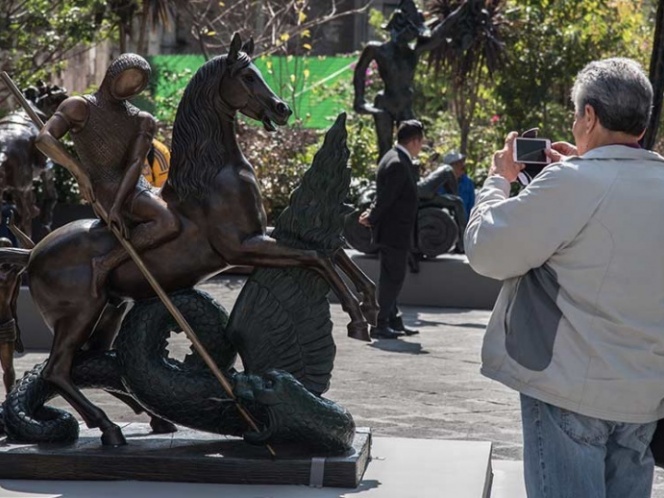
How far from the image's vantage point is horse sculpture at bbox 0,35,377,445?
5.16 meters

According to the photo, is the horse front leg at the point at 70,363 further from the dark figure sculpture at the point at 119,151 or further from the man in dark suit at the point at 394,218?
the man in dark suit at the point at 394,218

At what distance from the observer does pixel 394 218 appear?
11.0 metres

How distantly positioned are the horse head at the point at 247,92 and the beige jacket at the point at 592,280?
1.71 m

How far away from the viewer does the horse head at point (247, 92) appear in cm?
520

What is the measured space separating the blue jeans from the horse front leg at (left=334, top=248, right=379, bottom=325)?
1696 millimetres

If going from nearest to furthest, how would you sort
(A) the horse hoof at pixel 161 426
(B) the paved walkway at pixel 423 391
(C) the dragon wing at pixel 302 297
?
(C) the dragon wing at pixel 302 297
(A) the horse hoof at pixel 161 426
(B) the paved walkway at pixel 423 391

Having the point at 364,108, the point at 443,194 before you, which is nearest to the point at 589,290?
the point at 443,194

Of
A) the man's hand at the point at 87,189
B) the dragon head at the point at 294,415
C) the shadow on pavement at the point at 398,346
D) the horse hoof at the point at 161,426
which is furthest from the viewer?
the shadow on pavement at the point at 398,346

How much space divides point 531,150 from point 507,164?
133 millimetres

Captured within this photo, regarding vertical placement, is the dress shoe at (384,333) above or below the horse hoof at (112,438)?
below

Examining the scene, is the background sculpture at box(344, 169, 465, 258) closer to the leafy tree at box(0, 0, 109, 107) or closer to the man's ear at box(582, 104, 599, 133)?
the leafy tree at box(0, 0, 109, 107)

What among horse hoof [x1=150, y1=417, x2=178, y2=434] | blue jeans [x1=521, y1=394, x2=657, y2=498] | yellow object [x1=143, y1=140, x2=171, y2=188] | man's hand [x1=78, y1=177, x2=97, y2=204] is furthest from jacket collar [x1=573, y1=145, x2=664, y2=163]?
yellow object [x1=143, y1=140, x2=171, y2=188]

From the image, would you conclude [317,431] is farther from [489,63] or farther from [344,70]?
[344,70]

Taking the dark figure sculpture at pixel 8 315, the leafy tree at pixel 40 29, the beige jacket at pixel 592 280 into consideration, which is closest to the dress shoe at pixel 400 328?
the leafy tree at pixel 40 29
